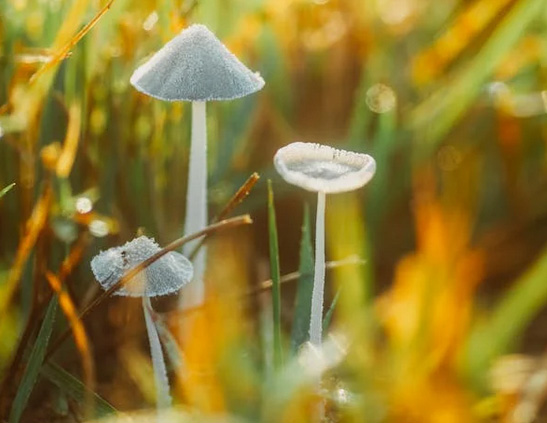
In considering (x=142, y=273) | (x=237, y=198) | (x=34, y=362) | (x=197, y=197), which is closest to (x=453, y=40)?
(x=197, y=197)

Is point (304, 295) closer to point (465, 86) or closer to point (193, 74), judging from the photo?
point (193, 74)

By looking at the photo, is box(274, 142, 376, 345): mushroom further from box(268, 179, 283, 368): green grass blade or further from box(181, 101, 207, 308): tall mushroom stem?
box(181, 101, 207, 308): tall mushroom stem

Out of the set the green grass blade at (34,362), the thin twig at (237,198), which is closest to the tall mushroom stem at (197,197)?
the thin twig at (237,198)

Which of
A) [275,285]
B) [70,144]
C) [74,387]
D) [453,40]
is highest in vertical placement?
[453,40]

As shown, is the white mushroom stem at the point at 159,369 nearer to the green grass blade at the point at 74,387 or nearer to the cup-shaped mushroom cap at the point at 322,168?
the green grass blade at the point at 74,387

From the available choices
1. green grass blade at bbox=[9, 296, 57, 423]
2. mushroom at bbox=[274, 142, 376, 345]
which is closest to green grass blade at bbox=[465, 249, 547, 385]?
mushroom at bbox=[274, 142, 376, 345]

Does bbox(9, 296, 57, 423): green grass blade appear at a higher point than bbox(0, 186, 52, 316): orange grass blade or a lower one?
lower

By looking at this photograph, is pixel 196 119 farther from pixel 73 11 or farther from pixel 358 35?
pixel 358 35
